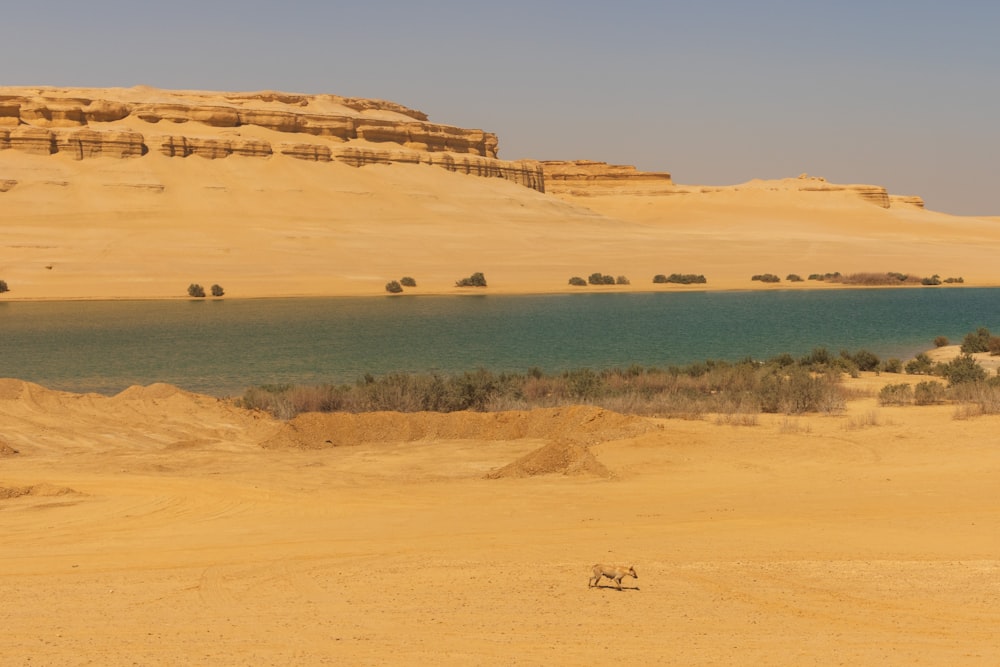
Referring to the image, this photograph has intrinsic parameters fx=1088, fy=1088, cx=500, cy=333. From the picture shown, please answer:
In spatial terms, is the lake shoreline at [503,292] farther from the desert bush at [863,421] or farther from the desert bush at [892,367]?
the desert bush at [863,421]

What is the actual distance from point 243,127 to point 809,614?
8458 centimetres

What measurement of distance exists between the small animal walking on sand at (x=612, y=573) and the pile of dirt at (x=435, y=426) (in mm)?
7020

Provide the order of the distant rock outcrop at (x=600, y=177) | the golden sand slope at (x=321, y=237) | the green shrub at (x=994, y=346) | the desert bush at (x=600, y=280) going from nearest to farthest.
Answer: the green shrub at (x=994, y=346) < the golden sand slope at (x=321, y=237) < the desert bush at (x=600, y=280) < the distant rock outcrop at (x=600, y=177)

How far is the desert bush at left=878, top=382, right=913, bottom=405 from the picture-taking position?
17047 mm

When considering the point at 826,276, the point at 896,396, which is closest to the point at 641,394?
the point at 896,396

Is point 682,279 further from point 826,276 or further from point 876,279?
point 876,279

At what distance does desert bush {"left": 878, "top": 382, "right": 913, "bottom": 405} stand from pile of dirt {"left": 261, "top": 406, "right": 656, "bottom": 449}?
184 inches

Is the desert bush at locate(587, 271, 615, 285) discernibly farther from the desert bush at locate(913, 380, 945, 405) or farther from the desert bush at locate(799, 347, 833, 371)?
the desert bush at locate(913, 380, 945, 405)

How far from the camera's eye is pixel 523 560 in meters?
8.30

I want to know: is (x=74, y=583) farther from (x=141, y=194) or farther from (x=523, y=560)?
(x=141, y=194)

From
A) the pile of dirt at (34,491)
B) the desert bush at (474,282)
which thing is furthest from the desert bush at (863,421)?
the desert bush at (474,282)

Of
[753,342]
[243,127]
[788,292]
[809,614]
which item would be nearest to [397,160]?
[243,127]

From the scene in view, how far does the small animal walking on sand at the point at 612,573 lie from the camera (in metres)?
7.50

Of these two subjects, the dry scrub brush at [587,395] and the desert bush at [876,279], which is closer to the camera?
the dry scrub brush at [587,395]
